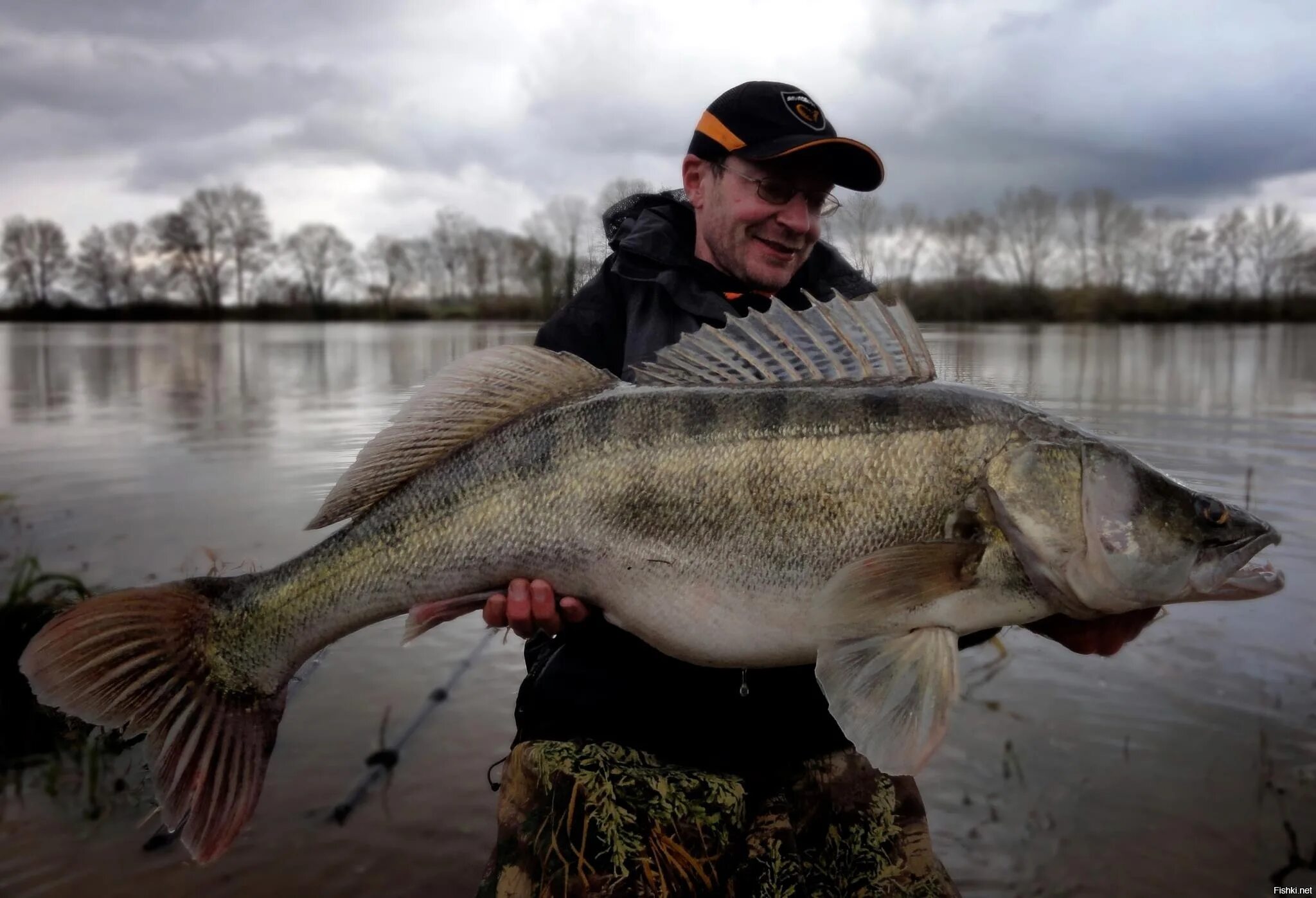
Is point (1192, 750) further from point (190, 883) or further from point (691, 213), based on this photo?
point (190, 883)

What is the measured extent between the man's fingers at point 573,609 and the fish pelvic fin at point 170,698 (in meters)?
0.92

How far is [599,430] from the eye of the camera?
2.77m

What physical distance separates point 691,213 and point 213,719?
8.33 ft

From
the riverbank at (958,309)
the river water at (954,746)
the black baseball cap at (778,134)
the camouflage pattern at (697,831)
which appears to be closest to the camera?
the camouflage pattern at (697,831)

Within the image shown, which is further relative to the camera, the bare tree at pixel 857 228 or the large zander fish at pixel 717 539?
the bare tree at pixel 857 228

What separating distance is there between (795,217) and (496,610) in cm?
186

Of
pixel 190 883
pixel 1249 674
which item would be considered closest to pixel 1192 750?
pixel 1249 674

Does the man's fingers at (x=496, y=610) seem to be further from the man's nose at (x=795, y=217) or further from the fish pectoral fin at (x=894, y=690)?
the man's nose at (x=795, y=217)

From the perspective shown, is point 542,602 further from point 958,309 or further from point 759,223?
point 958,309

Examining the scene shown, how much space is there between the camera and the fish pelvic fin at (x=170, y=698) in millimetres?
2633

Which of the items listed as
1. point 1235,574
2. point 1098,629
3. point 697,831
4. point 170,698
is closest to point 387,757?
point 170,698

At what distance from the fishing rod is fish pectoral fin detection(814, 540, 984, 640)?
7.75 feet

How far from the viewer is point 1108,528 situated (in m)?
2.51

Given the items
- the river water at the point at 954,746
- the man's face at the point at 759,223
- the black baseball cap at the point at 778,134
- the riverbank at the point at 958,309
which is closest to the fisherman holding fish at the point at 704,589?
the river water at the point at 954,746
